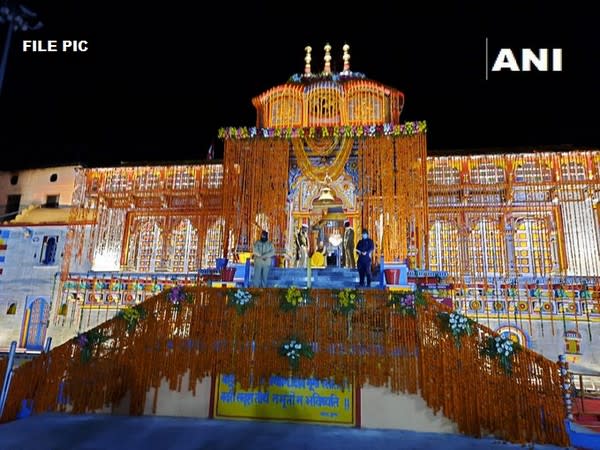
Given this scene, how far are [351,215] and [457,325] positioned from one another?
30.6 ft

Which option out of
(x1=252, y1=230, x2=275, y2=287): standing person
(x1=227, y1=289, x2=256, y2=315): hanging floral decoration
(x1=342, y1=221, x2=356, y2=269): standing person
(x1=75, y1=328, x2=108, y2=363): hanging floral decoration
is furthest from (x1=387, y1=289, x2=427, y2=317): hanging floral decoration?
(x1=342, y1=221, x2=356, y2=269): standing person

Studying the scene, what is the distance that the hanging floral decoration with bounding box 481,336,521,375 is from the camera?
22.4 ft

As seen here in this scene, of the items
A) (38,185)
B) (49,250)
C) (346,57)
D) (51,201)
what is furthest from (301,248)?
(38,185)

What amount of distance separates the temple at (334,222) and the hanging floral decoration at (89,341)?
4804 millimetres

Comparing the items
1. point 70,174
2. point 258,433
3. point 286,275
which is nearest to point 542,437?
point 258,433

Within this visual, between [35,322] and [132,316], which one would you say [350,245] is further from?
[35,322]

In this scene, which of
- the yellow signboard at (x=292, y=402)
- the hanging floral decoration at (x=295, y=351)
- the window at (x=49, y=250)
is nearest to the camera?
the yellow signboard at (x=292, y=402)

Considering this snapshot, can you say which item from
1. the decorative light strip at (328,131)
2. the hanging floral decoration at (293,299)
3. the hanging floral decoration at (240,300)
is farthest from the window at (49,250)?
the hanging floral decoration at (293,299)

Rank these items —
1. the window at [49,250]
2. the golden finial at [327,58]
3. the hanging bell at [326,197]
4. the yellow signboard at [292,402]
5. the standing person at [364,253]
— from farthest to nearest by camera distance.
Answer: the window at [49,250] → the golden finial at [327,58] → the hanging bell at [326,197] → the standing person at [364,253] → the yellow signboard at [292,402]

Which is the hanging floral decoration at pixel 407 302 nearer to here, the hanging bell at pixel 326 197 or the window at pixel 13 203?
the hanging bell at pixel 326 197

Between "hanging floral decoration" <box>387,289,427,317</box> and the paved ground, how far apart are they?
1.89m

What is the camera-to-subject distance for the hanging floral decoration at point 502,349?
269 inches

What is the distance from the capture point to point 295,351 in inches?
296

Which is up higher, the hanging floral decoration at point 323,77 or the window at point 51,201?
the hanging floral decoration at point 323,77
